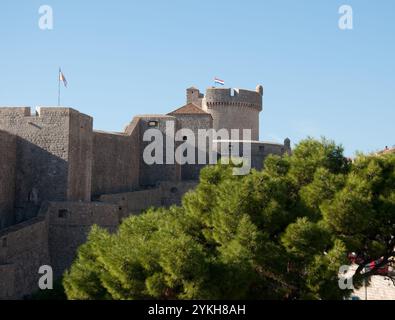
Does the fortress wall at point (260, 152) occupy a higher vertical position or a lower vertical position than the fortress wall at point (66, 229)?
higher

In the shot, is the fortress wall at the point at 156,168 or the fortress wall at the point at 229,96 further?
the fortress wall at the point at 229,96

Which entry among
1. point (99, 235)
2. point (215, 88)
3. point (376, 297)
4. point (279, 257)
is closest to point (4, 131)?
point (99, 235)

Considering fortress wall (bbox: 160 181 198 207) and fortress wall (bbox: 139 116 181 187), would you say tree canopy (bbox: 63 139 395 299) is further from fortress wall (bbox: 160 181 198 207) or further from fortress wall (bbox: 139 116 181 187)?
fortress wall (bbox: 139 116 181 187)

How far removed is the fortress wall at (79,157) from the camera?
19828 millimetres

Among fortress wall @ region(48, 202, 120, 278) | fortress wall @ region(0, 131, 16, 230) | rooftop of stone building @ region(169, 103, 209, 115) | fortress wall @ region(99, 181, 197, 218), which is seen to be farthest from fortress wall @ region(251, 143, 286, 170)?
fortress wall @ region(0, 131, 16, 230)

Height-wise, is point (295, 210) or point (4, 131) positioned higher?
point (4, 131)

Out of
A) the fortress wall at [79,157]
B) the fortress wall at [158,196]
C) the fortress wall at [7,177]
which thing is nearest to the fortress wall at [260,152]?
the fortress wall at [158,196]

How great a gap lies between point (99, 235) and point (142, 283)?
2.37 meters

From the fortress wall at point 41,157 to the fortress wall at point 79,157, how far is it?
0.77 ft

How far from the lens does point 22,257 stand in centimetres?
1622

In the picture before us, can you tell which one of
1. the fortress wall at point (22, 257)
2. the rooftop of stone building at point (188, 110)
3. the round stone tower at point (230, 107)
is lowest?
the fortress wall at point (22, 257)

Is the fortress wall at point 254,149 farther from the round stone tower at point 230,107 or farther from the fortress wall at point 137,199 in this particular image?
the fortress wall at point 137,199
